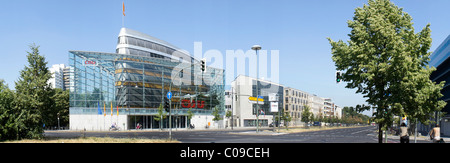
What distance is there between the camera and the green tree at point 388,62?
13459 mm

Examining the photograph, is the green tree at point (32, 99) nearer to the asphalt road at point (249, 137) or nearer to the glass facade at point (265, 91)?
the asphalt road at point (249, 137)

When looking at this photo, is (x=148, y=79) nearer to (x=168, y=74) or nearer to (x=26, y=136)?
(x=168, y=74)

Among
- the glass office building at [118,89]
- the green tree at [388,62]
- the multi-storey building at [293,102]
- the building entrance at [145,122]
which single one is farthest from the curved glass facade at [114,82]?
the multi-storey building at [293,102]

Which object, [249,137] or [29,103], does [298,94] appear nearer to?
[249,137]

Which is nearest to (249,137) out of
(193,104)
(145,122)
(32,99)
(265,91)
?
(32,99)

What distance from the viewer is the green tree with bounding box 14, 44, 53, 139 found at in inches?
968

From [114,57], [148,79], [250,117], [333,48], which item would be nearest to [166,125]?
[148,79]

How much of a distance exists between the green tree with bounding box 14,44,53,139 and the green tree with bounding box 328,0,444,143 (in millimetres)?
22366

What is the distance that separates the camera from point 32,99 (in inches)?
972

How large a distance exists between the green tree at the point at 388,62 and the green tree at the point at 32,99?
2237cm

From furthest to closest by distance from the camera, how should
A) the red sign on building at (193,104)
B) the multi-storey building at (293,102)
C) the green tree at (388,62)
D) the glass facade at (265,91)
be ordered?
the multi-storey building at (293,102), the glass facade at (265,91), the red sign on building at (193,104), the green tree at (388,62)

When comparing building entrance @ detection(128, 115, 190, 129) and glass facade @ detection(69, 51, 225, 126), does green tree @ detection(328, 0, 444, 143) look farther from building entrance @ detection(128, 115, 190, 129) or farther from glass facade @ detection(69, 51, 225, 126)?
building entrance @ detection(128, 115, 190, 129)

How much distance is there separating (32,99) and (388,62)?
2474cm

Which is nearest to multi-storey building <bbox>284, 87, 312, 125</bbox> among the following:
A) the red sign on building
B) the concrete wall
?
the red sign on building
